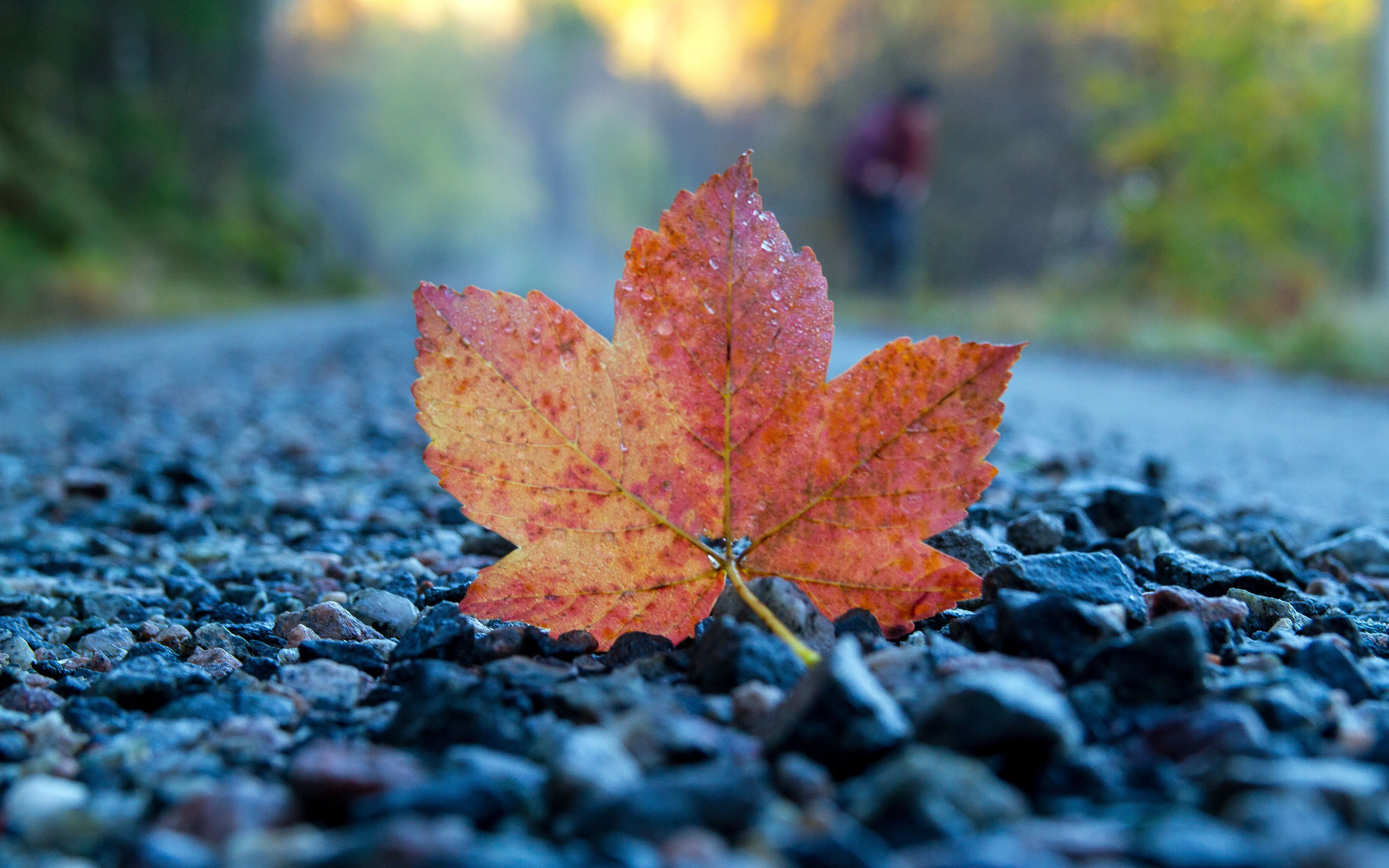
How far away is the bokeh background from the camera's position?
11.2 meters

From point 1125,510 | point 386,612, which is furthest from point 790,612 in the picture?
point 1125,510

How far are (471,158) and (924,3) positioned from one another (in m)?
35.1

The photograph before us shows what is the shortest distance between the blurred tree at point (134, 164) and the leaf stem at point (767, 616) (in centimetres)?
1304

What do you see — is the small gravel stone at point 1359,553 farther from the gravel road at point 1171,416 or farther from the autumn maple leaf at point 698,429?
the autumn maple leaf at point 698,429

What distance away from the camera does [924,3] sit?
18.2 metres

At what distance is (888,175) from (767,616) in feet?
44.9

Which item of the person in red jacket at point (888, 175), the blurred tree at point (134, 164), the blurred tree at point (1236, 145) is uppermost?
the blurred tree at point (134, 164)

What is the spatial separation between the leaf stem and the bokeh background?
22.6 feet

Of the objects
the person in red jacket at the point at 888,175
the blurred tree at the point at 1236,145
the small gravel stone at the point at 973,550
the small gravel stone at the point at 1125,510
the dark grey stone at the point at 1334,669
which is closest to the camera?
the dark grey stone at the point at 1334,669

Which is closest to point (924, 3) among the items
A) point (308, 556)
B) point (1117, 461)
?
point (1117, 461)

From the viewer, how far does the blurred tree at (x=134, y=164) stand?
15.1 meters

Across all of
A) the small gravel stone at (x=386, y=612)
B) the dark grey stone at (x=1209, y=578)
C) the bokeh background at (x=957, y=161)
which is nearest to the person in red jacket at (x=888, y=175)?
the bokeh background at (x=957, y=161)

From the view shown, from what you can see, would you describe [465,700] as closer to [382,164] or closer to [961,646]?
[961,646]

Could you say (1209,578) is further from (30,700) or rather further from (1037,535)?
(30,700)
